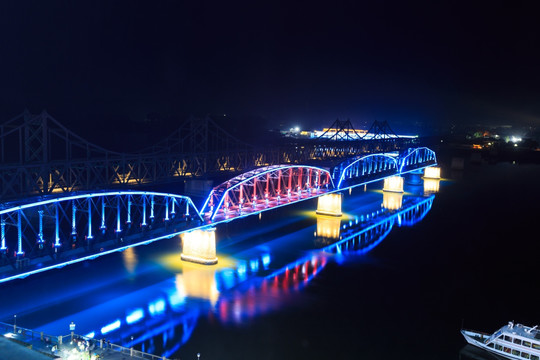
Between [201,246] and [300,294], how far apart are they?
8235 mm

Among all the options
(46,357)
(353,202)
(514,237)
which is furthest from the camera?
(353,202)

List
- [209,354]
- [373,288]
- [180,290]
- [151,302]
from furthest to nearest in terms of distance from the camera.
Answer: [373,288] → [180,290] → [151,302] → [209,354]

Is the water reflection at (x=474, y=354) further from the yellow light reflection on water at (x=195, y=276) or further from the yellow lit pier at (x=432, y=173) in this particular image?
the yellow lit pier at (x=432, y=173)

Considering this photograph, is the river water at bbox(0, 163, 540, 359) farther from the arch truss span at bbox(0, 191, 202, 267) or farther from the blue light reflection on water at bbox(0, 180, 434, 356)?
the arch truss span at bbox(0, 191, 202, 267)

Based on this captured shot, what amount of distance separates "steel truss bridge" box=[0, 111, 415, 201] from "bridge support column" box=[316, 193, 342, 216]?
7807 millimetres

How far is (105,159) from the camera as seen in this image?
139ft

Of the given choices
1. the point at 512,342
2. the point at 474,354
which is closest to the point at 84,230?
the point at 474,354

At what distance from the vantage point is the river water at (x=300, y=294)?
2797cm

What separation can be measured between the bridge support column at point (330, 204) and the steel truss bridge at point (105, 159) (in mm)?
7807

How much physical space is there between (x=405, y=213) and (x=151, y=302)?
43.4 metres

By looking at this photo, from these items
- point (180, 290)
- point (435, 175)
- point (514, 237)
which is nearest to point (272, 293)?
point (180, 290)

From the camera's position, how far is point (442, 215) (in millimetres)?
67875

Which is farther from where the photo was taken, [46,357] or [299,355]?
[299,355]

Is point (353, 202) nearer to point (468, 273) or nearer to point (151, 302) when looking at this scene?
point (468, 273)
